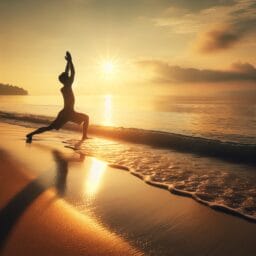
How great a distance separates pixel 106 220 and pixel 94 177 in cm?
202

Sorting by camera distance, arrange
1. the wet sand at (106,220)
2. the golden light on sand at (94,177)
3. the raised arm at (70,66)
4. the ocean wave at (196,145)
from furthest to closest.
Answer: the raised arm at (70,66)
the ocean wave at (196,145)
the golden light on sand at (94,177)
the wet sand at (106,220)

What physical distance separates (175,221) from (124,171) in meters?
2.58

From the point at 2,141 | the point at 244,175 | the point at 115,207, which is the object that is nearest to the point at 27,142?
the point at 2,141

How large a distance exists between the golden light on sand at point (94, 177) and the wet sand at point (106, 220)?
0.7 inches

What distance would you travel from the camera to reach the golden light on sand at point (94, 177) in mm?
4547

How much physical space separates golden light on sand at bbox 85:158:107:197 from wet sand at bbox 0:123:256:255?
0.06ft

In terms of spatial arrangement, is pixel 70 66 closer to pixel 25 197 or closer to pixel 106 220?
pixel 25 197

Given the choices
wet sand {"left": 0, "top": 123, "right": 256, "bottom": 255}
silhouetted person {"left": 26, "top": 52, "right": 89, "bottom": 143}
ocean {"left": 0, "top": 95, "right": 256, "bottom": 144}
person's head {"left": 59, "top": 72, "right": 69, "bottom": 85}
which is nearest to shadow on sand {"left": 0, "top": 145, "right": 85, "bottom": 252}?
wet sand {"left": 0, "top": 123, "right": 256, "bottom": 255}

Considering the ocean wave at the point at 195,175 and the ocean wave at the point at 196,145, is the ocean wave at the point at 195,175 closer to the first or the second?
the ocean wave at the point at 195,175

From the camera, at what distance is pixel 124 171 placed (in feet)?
19.5

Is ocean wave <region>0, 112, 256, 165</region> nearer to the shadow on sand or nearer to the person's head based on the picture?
the person's head

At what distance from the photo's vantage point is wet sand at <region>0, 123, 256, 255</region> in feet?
9.12

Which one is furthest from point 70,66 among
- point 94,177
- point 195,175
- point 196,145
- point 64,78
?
point 195,175

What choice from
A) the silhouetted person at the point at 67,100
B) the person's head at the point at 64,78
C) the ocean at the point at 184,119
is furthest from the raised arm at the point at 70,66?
the ocean at the point at 184,119
